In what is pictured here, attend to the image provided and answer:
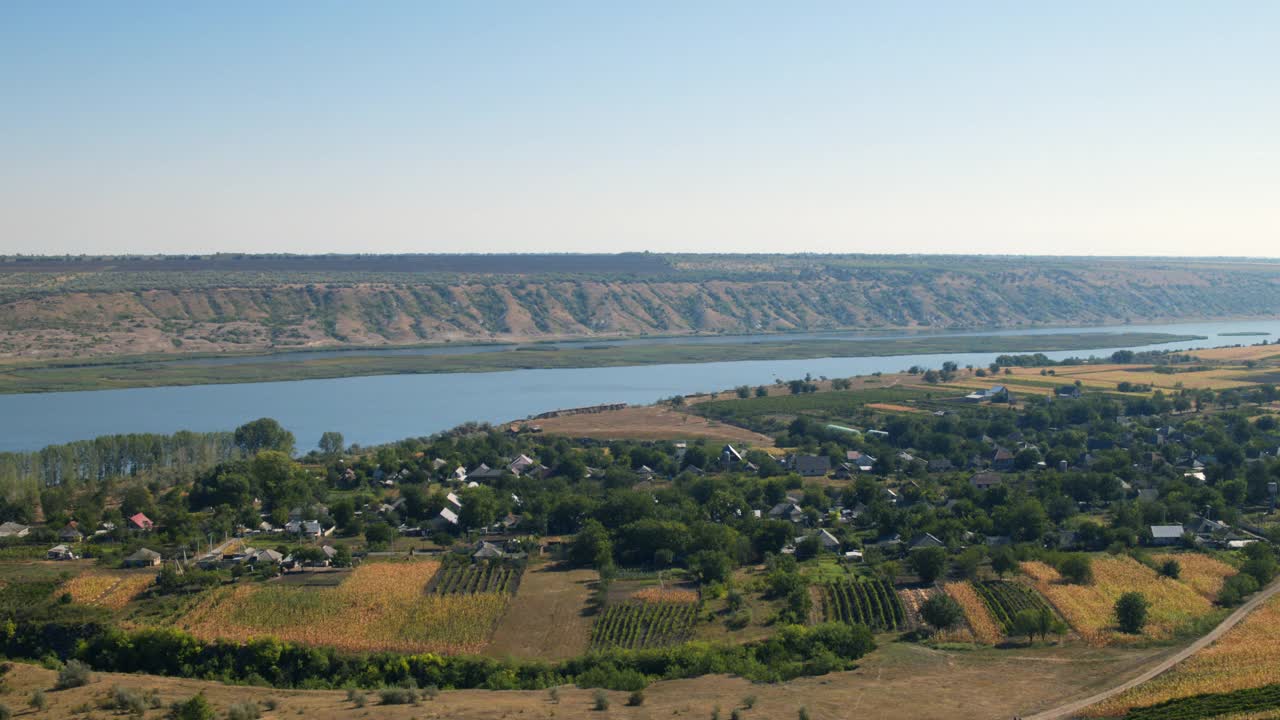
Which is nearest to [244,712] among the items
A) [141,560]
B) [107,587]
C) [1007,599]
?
[107,587]

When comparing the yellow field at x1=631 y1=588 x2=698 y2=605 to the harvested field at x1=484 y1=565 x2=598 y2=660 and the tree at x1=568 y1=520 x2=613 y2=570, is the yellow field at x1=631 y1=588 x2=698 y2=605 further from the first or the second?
the tree at x1=568 y1=520 x2=613 y2=570

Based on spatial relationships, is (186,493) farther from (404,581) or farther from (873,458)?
(873,458)

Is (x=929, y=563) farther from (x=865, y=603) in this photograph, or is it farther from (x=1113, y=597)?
(x=1113, y=597)

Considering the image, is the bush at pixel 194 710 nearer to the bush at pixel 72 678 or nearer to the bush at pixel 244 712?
the bush at pixel 244 712

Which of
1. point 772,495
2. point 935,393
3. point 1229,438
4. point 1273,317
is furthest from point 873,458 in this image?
point 1273,317

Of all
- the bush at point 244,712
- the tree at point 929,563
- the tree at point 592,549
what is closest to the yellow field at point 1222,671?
the tree at point 929,563

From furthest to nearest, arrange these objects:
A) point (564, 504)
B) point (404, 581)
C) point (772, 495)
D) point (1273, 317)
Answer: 1. point (1273, 317)
2. point (772, 495)
3. point (564, 504)
4. point (404, 581)
